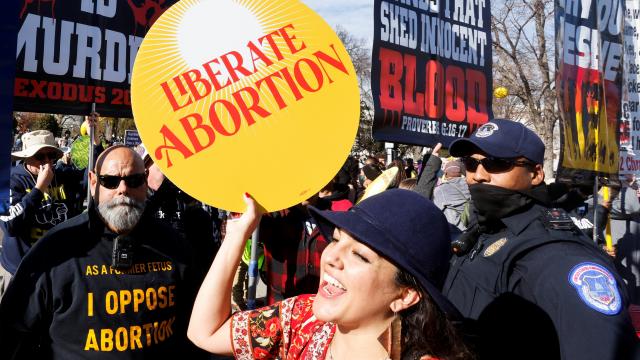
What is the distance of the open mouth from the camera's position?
1.63 m

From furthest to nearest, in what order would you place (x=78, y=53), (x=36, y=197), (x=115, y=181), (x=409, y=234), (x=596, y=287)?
(x=36, y=197) → (x=78, y=53) → (x=115, y=181) → (x=596, y=287) → (x=409, y=234)

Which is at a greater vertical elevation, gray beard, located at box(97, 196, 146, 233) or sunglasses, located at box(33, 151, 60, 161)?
sunglasses, located at box(33, 151, 60, 161)

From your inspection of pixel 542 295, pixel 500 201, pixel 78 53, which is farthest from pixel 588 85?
pixel 78 53

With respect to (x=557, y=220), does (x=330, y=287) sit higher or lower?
lower

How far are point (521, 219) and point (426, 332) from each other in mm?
905

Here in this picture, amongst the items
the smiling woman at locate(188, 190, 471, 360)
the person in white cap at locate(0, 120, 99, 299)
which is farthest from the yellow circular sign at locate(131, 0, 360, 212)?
the person in white cap at locate(0, 120, 99, 299)

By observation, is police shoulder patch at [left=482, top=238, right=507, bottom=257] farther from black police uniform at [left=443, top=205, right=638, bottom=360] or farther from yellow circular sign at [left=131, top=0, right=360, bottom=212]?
yellow circular sign at [left=131, top=0, right=360, bottom=212]

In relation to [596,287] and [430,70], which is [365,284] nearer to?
[596,287]

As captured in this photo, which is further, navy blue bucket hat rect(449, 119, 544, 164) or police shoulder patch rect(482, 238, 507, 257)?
navy blue bucket hat rect(449, 119, 544, 164)

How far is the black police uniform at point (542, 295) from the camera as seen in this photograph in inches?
70.1

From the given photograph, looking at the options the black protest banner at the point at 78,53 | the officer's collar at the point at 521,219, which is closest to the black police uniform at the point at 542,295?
the officer's collar at the point at 521,219

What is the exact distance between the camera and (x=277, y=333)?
183cm

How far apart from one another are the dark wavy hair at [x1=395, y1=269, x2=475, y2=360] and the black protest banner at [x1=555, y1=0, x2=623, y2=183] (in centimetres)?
394

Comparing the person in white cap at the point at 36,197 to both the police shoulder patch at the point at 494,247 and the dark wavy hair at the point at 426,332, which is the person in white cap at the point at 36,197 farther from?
the dark wavy hair at the point at 426,332
